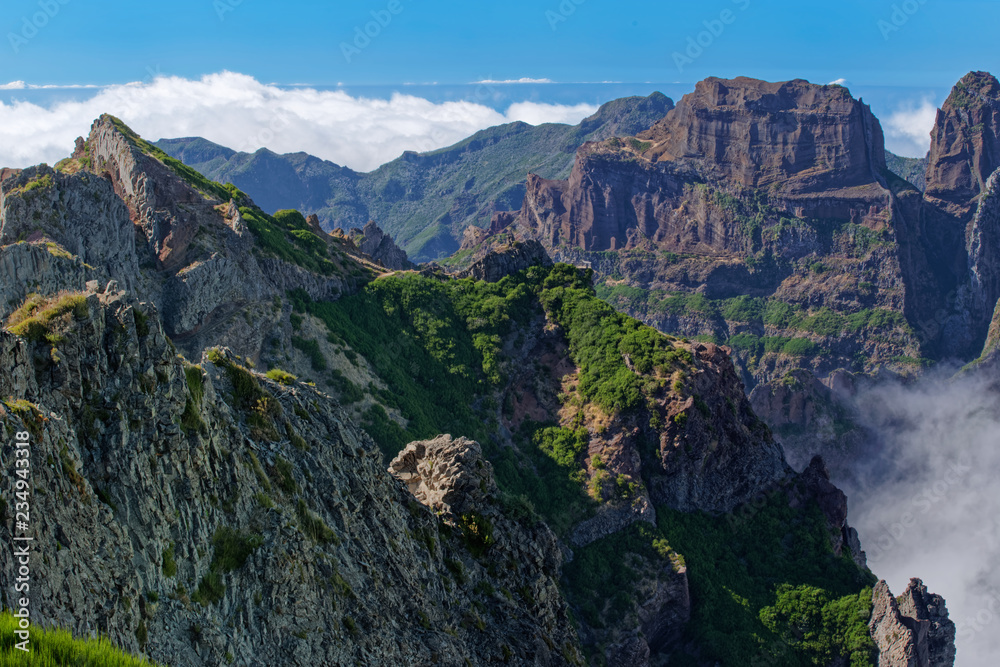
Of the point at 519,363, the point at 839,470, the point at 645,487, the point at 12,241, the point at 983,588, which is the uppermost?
the point at 12,241

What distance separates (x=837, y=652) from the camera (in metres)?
79.4

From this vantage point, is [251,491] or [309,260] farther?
[309,260]

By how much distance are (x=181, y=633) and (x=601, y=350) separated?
274 ft

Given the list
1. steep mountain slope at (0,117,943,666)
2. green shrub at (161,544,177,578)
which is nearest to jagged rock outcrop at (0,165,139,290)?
steep mountain slope at (0,117,943,666)

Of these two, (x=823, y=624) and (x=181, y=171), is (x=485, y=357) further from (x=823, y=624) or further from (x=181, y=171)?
(x=823, y=624)

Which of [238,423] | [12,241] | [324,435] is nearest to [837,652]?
[324,435]

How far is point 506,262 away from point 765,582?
62652mm

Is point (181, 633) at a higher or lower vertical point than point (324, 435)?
lower

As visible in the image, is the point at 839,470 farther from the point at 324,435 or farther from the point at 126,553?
the point at 126,553

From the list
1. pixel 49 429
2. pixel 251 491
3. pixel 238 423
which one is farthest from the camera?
pixel 238 423

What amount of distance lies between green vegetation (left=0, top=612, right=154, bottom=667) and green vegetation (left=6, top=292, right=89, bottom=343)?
A: 10106mm

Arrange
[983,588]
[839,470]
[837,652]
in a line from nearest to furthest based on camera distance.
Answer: [837,652], [983,588], [839,470]

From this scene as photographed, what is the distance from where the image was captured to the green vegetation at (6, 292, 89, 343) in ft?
68.5

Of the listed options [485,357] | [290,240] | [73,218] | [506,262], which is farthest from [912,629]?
[73,218]
